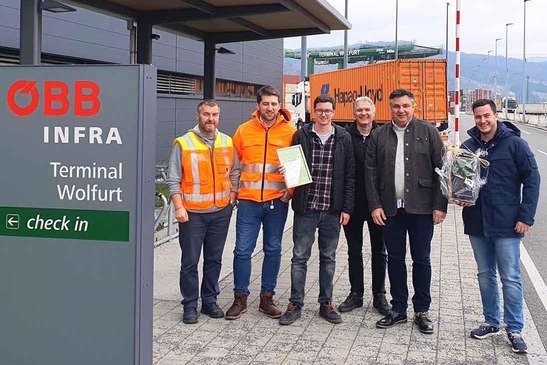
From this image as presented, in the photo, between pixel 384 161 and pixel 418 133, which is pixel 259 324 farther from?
pixel 418 133

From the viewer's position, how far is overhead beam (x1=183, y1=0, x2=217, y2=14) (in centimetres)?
676

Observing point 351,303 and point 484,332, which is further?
point 351,303

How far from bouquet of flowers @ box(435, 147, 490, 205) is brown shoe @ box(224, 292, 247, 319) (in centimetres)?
199

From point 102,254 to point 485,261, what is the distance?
10.4 ft

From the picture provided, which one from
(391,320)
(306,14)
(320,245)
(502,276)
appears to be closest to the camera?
(502,276)

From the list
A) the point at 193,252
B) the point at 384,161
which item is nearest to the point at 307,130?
the point at 384,161

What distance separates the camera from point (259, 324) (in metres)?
5.32

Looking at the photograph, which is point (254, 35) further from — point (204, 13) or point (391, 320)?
point (391, 320)

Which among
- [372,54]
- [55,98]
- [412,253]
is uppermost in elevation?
[372,54]

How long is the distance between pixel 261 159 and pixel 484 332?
2278mm

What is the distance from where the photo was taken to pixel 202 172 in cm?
515

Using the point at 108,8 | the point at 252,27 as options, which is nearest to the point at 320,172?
the point at 108,8

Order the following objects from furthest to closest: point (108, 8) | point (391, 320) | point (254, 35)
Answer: point (254, 35), point (108, 8), point (391, 320)

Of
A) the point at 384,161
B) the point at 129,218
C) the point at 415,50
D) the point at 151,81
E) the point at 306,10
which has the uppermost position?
the point at 415,50
